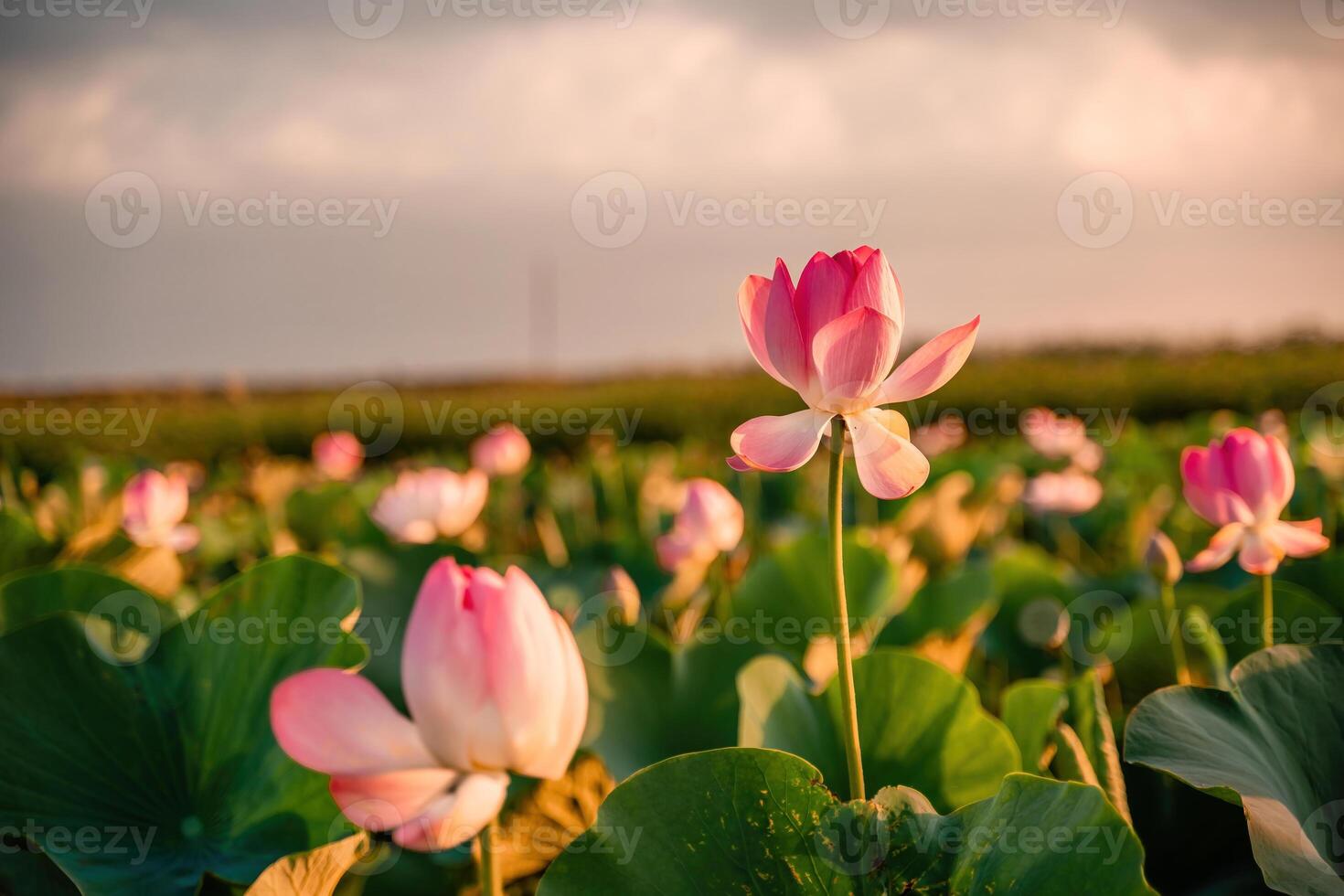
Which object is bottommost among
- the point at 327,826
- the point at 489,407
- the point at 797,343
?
the point at 327,826

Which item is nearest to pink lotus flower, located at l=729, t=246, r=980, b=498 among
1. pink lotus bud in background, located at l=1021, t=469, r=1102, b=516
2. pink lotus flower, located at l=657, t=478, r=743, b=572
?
pink lotus flower, located at l=657, t=478, r=743, b=572

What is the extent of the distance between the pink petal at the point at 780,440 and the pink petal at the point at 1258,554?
456mm

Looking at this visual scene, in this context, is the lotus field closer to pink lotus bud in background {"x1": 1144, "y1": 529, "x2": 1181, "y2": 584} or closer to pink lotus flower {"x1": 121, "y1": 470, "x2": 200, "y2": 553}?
pink lotus bud in background {"x1": 1144, "y1": 529, "x2": 1181, "y2": 584}

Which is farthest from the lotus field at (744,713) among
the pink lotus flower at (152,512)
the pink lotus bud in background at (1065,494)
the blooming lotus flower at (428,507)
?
the pink lotus bud in background at (1065,494)

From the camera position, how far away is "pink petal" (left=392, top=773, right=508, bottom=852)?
42cm

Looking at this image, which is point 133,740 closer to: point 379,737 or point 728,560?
point 379,737

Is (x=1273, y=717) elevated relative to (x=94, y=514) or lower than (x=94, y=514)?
lower

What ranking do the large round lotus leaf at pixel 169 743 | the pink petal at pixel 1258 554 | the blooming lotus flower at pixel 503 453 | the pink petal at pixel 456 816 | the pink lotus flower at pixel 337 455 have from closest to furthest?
the pink petal at pixel 456 816, the large round lotus leaf at pixel 169 743, the pink petal at pixel 1258 554, the blooming lotus flower at pixel 503 453, the pink lotus flower at pixel 337 455

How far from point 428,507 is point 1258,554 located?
1.28 meters

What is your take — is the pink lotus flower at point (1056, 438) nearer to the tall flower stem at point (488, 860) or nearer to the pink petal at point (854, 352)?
the pink petal at point (854, 352)

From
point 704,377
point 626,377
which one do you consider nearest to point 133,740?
point 704,377

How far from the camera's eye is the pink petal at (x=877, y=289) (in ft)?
1.68

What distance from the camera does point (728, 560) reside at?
1.79m

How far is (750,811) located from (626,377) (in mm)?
17177
